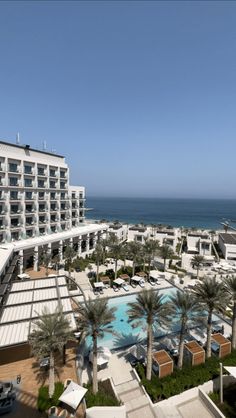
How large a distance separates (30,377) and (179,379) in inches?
511

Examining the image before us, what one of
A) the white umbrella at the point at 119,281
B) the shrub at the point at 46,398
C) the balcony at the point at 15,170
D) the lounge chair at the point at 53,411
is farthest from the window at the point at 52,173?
the lounge chair at the point at 53,411

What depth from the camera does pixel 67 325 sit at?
61.9 feet

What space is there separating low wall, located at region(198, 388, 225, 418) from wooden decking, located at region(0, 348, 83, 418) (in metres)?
10.1

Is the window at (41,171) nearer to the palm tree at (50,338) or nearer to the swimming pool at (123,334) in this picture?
the swimming pool at (123,334)

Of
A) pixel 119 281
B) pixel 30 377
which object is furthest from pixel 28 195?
pixel 30 377

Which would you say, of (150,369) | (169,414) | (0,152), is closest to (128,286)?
(150,369)

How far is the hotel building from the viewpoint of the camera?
45.6m

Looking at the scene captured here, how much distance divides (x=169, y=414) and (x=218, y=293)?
38.3 feet

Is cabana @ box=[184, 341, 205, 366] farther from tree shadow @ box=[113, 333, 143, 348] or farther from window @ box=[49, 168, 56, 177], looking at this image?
window @ box=[49, 168, 56, 177]

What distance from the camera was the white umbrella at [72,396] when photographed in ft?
51.8

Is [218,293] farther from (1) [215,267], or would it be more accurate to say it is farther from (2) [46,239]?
(2) [46,239]

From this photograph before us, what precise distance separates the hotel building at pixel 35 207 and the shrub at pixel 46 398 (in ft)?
71.1

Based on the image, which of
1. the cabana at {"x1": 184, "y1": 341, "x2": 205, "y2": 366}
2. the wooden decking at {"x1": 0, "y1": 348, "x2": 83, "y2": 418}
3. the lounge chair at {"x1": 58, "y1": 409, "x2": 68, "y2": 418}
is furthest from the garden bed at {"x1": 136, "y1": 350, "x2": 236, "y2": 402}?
the lounge chair at {"x1": 58, "y1": 409, "x2": 68, "y2": 418}

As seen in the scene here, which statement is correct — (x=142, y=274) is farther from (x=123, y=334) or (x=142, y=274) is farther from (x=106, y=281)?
(x=123, y=334)
